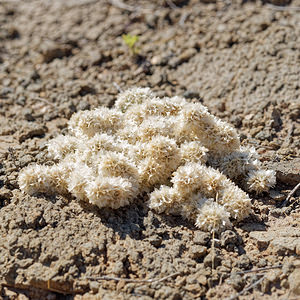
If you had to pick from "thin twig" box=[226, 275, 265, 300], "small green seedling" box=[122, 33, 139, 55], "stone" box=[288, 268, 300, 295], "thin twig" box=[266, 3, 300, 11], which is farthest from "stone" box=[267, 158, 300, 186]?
"thin twig" box=[266, 3, 300, 11]

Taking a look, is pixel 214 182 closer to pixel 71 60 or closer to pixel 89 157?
pixel 89 157

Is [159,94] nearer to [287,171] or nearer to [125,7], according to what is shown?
[287,171]

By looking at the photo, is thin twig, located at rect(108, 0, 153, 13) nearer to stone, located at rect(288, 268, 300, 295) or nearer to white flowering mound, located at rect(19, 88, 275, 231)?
white flowering mound, located at rect(19, 88, 275, 231)

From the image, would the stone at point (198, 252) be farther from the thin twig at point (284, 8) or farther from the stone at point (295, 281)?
the thin twig at point (284, 8)

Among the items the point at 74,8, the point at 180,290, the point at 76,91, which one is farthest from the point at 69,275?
the point at 74,8

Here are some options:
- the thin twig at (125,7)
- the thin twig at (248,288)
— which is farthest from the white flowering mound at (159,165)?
the thin twig at (125,7)

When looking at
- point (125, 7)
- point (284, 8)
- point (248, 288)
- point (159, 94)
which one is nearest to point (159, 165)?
point (248, 288)
